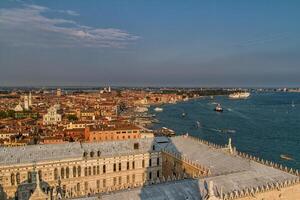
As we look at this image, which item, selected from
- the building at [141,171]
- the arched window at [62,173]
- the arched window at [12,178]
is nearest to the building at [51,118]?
the building at [141,171]

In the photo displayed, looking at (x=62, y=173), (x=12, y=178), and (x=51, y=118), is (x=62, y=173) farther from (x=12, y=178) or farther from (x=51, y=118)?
(x=51, y=118)

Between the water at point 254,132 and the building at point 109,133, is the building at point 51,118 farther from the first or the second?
the building at point 109,133

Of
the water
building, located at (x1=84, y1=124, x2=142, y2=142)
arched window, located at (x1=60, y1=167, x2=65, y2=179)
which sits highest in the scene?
arched window, located at (x1=60, y1=167, x2=65, y2=179)

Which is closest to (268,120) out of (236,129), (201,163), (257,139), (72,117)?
(236,129)

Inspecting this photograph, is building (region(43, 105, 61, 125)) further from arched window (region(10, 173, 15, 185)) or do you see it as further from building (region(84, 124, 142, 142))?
arched window (region(10, 173, 15, 185))

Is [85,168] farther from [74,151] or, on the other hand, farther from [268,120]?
[268,120]

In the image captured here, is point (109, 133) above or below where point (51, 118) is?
above

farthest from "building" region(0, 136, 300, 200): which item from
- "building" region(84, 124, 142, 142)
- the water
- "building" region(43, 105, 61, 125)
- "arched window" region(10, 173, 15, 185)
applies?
"building" region(43, 105, 61, 125)

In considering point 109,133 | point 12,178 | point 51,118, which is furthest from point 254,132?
point 12,178
